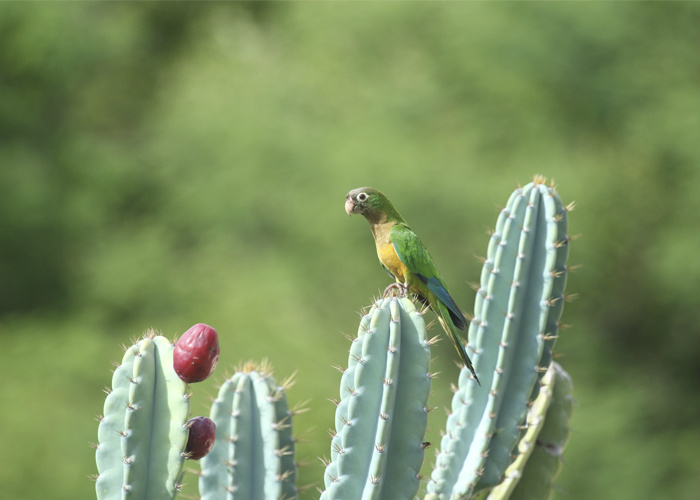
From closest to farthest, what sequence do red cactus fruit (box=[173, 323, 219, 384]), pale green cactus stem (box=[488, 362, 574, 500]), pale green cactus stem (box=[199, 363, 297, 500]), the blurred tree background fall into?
red cactus fruit (box=[173, 323, 219, 384])
pale green cactus stem (box=[199, 363, 297, 500])
pale green cactus stem (box=[488, 362, 574, 500])
the blurred tree background

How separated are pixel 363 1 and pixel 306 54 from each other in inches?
81.5

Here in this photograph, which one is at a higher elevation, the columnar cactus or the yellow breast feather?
the yellow breast feather

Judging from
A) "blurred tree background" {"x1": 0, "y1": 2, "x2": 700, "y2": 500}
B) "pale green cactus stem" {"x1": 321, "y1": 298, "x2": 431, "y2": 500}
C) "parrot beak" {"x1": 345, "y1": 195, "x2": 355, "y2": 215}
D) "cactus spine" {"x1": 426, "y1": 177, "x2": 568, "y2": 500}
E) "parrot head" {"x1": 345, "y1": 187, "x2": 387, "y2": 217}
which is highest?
"blurred tree background" {"x1": 0, "y1": 2, "x2": 700, "y2": 500}

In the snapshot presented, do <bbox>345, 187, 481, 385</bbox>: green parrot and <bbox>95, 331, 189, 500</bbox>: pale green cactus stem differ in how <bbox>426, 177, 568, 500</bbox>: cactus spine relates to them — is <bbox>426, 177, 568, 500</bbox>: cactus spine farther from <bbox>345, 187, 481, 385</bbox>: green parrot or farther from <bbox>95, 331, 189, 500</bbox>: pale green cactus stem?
<bbox>95, 331, 189, 500</bbox>: pale green cactus stem

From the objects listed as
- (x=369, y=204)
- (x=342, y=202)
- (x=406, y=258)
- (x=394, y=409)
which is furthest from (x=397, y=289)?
(x=342, y=202)

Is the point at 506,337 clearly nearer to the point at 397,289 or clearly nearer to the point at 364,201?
the point at 397,289

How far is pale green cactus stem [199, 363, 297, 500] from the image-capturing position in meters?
2.14

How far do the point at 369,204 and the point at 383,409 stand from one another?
0.63 m

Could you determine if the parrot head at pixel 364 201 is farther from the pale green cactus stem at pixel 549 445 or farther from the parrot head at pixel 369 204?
the pale green cactus stem at pixel 549 445

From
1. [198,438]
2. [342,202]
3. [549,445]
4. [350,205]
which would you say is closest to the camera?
[198,438]

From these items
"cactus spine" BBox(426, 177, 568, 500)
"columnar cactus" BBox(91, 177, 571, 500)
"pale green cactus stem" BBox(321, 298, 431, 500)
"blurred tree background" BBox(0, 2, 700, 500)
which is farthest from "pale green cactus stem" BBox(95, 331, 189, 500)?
"blurred tree background" BBox(0, 2, 700, 500)

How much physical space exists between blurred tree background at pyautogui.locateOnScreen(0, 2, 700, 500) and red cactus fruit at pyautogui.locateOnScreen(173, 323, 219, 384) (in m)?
6.34

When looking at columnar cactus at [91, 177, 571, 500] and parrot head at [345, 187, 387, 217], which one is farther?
parrot head at [345, 187, 387, 217]

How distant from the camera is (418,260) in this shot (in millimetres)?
2109
